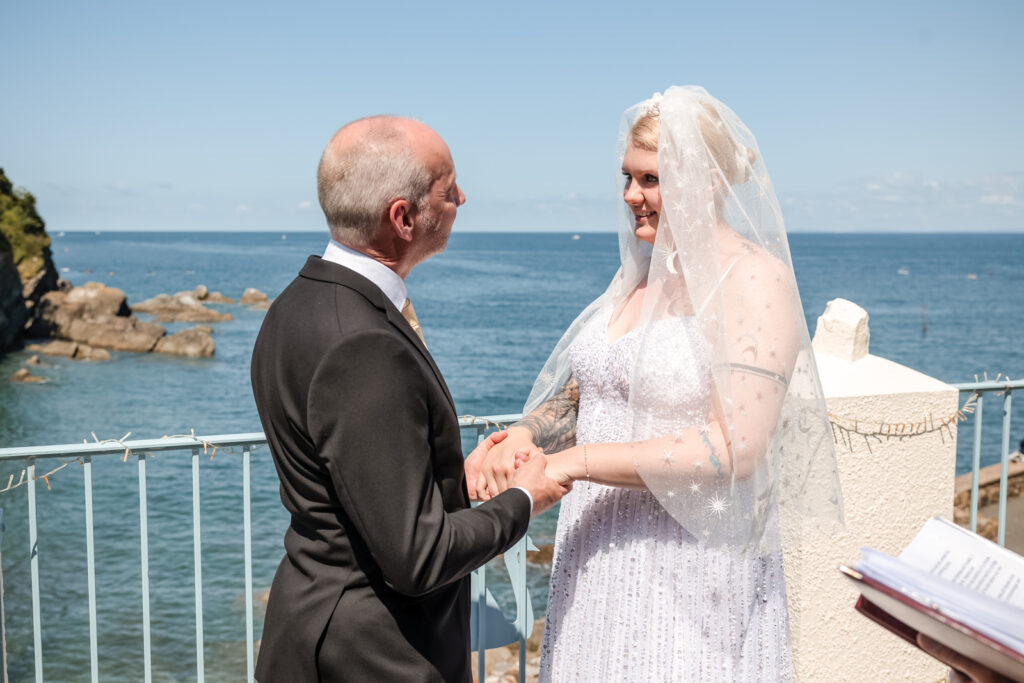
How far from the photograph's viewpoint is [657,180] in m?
2.27

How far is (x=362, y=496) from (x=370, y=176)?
2.07 feet

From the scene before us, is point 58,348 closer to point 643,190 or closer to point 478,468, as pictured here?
point 478,468

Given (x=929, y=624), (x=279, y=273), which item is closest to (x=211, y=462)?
(x=929, y=624)

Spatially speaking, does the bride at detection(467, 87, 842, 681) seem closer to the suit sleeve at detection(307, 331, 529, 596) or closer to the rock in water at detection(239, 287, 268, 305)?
the suit sleeve at detection(307, 331, 529, 596)

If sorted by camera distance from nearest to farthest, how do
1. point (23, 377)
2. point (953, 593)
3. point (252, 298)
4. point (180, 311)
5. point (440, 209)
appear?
point (953, 593), point (440, 209), point (23, 377), point (180, 311), point (252, 298)

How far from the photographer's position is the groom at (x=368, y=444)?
1585 mm

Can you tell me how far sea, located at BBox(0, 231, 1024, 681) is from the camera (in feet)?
45.8

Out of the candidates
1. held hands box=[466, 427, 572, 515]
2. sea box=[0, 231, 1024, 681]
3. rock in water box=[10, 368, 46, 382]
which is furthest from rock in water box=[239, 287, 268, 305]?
held hands box=[466, 427, 572, 515]

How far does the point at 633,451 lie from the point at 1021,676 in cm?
99

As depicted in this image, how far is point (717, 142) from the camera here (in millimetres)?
2199

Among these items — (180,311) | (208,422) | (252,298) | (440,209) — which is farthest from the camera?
(252,298)

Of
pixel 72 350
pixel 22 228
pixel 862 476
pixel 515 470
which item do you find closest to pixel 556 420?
pixel 515 470

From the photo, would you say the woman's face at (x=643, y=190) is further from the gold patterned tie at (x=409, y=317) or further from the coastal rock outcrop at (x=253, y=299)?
the coastal rock outcrop at (x=253, y=299)

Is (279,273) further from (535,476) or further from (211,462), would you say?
(535,476)
